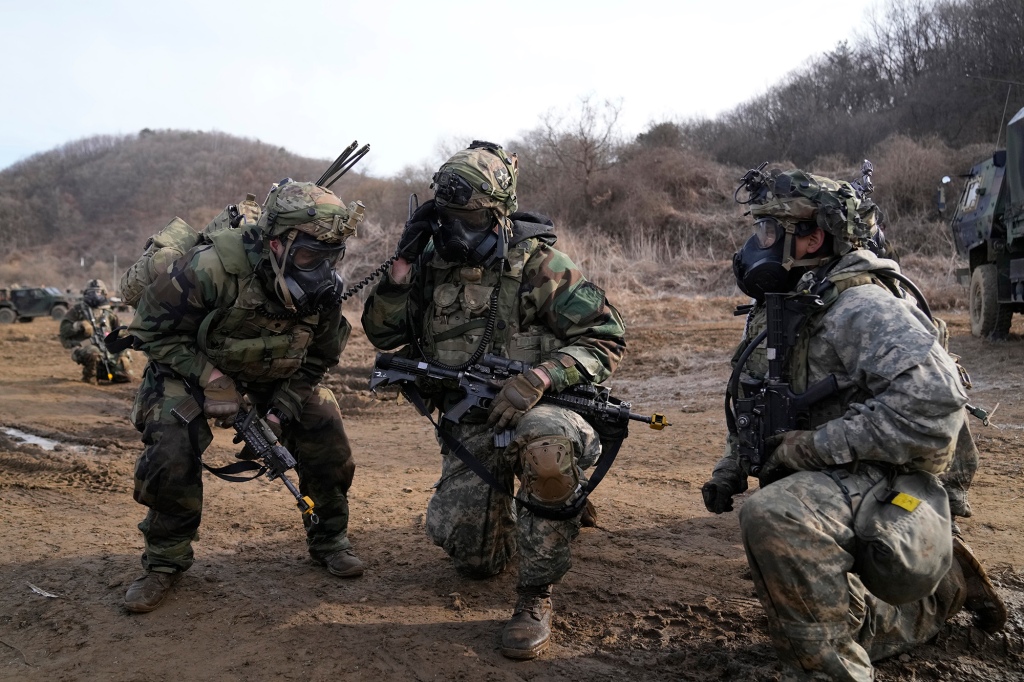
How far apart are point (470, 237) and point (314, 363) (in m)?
1.08

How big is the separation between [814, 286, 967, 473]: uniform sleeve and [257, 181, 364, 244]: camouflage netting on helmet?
2.30m

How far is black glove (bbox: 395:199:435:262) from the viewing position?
4242 mm

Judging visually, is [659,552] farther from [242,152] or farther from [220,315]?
[242,152]

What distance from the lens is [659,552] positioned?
459 cm

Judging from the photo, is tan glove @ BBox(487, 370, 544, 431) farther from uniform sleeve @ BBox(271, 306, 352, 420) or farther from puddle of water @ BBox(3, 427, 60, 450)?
puddle of water @ BBox(3, 427, 60, 450)

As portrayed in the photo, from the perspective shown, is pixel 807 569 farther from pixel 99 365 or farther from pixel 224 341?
pixel 99 365

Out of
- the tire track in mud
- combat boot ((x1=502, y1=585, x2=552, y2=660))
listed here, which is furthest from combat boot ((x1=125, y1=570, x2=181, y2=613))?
the tire track in mud

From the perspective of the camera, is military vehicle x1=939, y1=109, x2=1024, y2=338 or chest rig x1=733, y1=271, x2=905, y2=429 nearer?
chest rig x1=733, y1=271, x2=905, y2=429

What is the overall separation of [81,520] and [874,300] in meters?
4.72

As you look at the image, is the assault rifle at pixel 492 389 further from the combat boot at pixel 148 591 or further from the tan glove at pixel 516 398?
the combat boot at pixel 148 591

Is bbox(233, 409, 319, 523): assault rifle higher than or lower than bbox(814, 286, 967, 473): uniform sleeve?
lower

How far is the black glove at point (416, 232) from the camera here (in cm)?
424

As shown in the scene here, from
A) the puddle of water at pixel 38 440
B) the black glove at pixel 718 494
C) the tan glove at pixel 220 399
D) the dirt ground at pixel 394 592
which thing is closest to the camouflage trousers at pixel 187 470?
the tan glove at pixel 220 399

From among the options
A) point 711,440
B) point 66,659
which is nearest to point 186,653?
point 66,659
